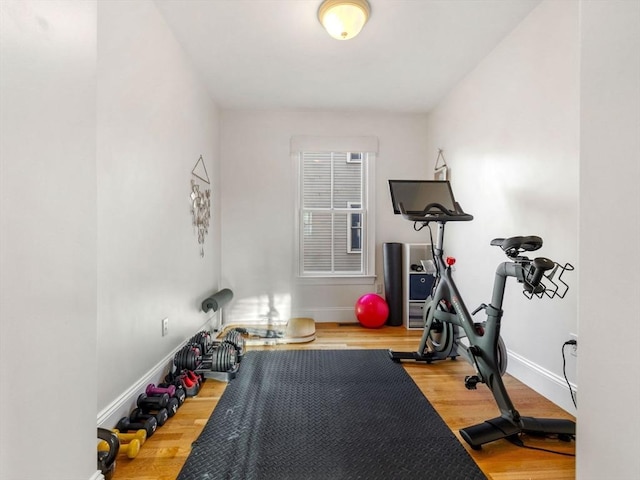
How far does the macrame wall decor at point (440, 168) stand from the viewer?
3573 millimetres

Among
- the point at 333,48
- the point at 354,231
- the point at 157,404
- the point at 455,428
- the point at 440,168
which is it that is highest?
the point at 333,48

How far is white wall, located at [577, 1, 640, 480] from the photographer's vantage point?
3.38 feet

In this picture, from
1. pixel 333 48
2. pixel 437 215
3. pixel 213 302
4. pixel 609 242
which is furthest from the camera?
pixel 213 302

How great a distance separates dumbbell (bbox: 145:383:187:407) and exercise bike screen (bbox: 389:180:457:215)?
1.92 m

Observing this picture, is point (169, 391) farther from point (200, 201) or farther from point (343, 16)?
point (343, 16)

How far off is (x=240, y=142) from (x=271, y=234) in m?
1.18

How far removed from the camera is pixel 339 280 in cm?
407

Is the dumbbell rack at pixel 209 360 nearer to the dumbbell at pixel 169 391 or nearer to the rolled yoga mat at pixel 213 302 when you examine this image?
the dumbbell at pixel 169 391

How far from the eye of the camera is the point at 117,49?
1722 millimetres

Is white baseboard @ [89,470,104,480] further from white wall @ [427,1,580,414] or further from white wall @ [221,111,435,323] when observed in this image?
white wall @ [221,111,435,323]

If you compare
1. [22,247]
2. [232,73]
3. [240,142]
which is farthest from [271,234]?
[22,247]

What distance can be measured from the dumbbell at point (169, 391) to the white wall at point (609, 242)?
2.00 m

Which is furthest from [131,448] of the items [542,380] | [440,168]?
[440,168]

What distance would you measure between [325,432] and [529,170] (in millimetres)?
2135
